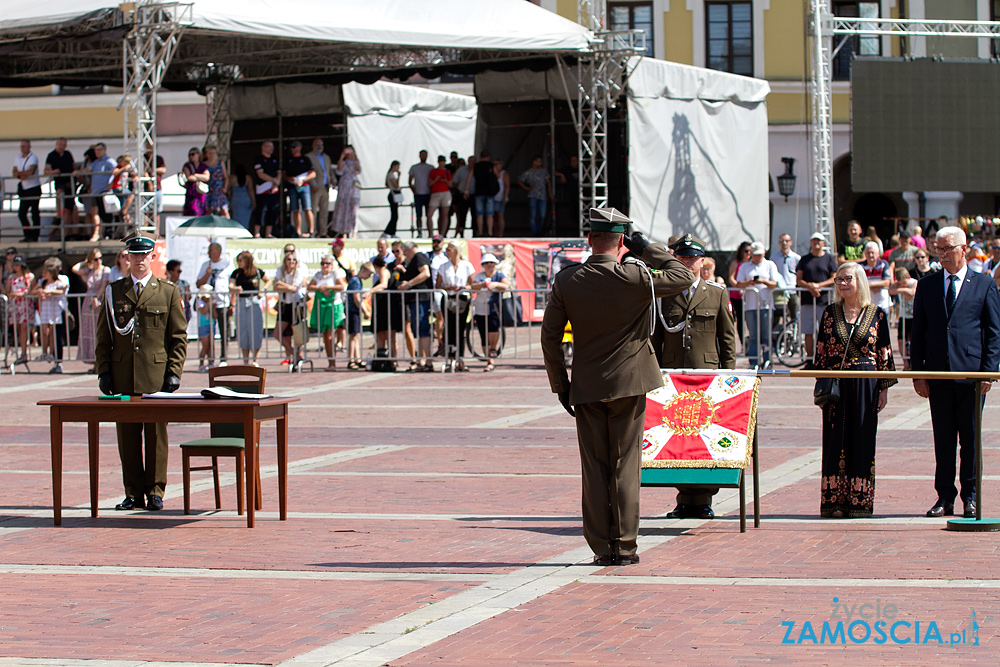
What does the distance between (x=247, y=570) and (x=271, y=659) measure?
1.95m

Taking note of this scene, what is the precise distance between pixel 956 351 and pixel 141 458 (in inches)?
221

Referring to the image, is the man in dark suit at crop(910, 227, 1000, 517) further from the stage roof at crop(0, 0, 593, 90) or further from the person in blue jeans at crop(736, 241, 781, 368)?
the stage roof at crop(0, 0, 593, 90)

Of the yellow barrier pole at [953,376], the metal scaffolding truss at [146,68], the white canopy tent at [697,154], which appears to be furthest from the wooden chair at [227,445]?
the white canopy tent at [697,154]

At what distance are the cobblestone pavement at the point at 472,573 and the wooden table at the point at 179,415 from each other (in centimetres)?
30

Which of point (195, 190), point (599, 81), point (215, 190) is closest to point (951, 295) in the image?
point (599, 81)

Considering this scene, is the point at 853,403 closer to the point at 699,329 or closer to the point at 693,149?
the point at 699,329

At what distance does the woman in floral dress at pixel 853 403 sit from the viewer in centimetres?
916

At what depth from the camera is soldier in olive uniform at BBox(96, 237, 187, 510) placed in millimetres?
9922

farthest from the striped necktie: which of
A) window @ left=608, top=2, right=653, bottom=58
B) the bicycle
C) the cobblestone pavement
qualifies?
window @ left=608, top=2, right=653, bottom=58

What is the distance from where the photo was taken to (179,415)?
9.16m

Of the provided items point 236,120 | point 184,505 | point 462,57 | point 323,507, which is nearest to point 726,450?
point 323,507

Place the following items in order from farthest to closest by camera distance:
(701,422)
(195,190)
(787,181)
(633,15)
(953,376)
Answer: (633,15)
(787,181)
(195,190)
(701,422)
(953,376)

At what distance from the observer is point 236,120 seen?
3328 cm

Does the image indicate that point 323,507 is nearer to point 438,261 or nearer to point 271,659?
point 271,659
